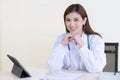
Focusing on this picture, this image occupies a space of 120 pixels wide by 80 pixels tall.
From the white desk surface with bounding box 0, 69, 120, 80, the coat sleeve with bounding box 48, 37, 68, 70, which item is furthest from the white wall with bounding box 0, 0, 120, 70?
the white desk surface with bounding box 0, 69, 120, 80

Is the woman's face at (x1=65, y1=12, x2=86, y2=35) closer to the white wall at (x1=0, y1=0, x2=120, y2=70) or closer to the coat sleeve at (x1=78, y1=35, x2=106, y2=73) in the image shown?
Answer: the coat sleeve at (x1=78, y1=35, x2=106, y2=73)

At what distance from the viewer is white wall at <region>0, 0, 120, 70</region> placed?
3174mm

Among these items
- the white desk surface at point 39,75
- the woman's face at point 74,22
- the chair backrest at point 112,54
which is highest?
the woman's face at point 74,22

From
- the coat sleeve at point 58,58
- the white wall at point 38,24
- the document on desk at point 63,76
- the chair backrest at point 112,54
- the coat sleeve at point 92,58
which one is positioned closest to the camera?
the document on desk at point 63,76

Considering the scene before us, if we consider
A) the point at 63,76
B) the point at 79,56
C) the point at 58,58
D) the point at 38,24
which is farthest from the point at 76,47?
the point at 38,24

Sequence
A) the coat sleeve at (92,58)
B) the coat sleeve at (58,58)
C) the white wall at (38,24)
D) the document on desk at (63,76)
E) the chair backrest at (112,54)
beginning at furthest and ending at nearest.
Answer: the white wall at (38,24), the chair backrest at (112,54), the coat sleeve at (58,58), the coat sleeve at (92,58), the document on desk at (63,76)

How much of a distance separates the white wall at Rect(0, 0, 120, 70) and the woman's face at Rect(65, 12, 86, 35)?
986 millimetres

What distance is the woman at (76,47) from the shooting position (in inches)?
82.0

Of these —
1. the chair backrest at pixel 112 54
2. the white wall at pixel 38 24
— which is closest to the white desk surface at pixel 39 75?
the chair backrest at pixel 112 54

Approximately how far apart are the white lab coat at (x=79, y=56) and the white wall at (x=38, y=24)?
1009 mm

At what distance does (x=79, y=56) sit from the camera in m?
2.16

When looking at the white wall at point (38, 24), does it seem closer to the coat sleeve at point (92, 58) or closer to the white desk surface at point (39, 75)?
the coat sleeve at point (92, 58)

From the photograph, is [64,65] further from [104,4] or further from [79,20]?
[104,4]

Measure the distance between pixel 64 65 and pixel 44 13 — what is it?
1247 millimetres
